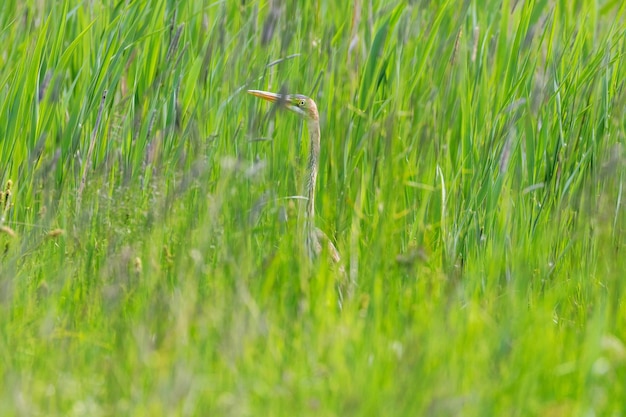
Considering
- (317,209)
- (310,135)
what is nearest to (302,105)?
(310,135)

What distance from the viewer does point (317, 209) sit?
413 centimetres

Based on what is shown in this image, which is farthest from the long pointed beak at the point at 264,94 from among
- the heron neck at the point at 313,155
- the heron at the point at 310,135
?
the heron neck at the point at 313,155

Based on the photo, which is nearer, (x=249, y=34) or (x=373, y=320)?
(x=373, y=320)

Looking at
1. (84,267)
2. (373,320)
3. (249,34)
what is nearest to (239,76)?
(249,34)

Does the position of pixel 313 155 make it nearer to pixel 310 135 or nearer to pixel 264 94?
pixel 310 135

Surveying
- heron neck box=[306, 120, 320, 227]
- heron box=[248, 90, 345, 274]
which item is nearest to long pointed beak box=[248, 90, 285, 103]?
heron box=[248, 90, 345, 274]

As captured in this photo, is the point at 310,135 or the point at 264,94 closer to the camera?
the point at 264,94

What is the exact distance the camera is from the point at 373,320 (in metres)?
2.75

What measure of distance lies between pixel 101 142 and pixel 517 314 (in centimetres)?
190

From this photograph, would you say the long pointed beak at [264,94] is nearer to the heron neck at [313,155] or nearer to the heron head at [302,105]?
the heron head at [302,105]

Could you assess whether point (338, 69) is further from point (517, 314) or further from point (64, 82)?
point (517, 314)

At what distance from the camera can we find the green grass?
245 cm

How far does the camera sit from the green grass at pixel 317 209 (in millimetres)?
2447

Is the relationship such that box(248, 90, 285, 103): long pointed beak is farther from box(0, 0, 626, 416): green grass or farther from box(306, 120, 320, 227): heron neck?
box(306, 120, 320, 227): heron neck
